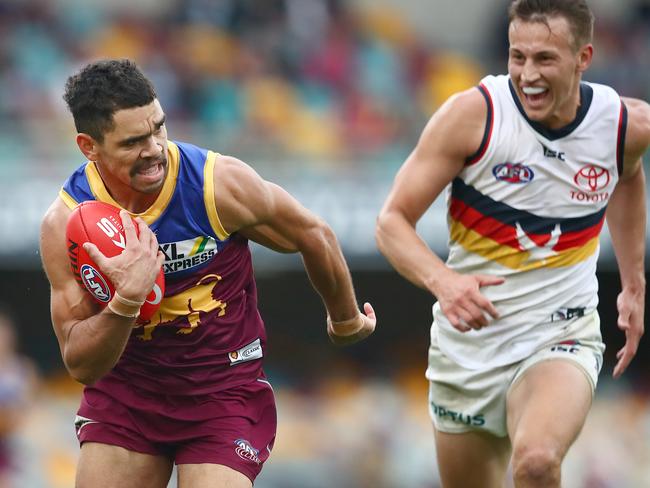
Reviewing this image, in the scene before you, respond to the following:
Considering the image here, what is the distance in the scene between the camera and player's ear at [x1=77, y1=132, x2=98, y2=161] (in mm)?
5285

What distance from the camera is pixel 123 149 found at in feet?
17.1

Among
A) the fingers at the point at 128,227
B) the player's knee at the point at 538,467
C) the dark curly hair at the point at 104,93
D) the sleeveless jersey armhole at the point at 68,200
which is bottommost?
the player's knee at the point at 538,467

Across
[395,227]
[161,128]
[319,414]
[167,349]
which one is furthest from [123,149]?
[319,414]

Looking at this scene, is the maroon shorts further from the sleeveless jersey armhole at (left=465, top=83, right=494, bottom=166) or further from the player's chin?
the sleeveless jersey armhole at (left=465, top=83, right=494, bottom=166)

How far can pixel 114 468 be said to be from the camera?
5.41m

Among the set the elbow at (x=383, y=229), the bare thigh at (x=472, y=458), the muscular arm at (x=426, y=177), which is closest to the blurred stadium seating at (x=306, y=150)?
the bare thigh at (x=472, y=458)

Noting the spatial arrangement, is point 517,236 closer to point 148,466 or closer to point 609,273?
point 148,466

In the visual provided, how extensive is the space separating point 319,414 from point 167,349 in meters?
8.46

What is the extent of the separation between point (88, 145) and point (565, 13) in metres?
2.18

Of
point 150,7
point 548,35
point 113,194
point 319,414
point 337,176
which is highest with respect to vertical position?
point 548,35

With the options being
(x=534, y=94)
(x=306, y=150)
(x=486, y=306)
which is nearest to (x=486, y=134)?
(x=534, y=94)

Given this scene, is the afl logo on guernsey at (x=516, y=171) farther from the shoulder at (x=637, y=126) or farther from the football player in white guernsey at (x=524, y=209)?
the shoulder at (x=637, y=126)

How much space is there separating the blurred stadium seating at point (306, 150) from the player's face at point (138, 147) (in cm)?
654

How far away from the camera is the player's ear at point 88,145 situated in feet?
17.3
